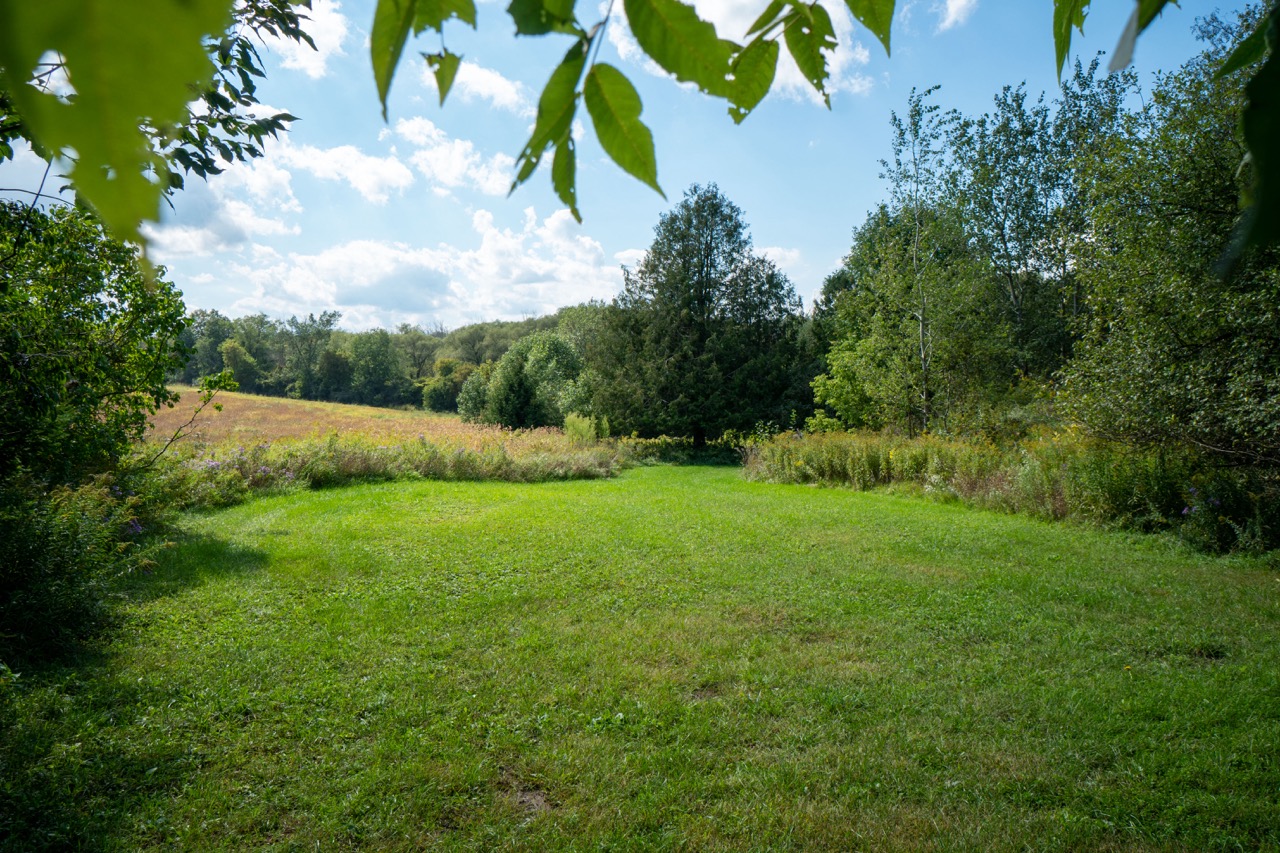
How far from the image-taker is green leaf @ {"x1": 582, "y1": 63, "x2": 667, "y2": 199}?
0.61 metres

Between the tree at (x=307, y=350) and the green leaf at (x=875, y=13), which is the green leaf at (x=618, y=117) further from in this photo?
the tree at (x=307, y=350)

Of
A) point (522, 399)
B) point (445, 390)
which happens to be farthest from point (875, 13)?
point (445, 390)

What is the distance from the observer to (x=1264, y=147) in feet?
0.96

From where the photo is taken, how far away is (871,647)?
4.62 meters

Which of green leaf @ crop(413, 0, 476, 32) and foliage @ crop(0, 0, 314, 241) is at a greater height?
green leaf @ crop(413, 0, 476, 32)

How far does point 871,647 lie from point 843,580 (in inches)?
64.7

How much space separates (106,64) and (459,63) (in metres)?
0.46

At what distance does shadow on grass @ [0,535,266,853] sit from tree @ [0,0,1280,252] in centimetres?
315

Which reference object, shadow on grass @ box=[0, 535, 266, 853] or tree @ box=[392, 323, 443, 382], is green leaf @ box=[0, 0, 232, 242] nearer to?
shadow on grass @ box=[0, 535, 266, 853]

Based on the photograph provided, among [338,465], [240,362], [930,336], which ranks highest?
[240,362]

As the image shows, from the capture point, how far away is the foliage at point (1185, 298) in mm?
6582

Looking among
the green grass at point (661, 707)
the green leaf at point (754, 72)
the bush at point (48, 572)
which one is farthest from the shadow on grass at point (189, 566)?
the green leaf at point (754, 72)

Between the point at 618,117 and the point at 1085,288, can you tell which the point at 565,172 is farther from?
the point at 1085,288

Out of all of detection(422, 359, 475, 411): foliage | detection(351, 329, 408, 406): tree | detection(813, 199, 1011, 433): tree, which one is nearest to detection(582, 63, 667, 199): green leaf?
detection(813, 199, 1011, 433): tree
